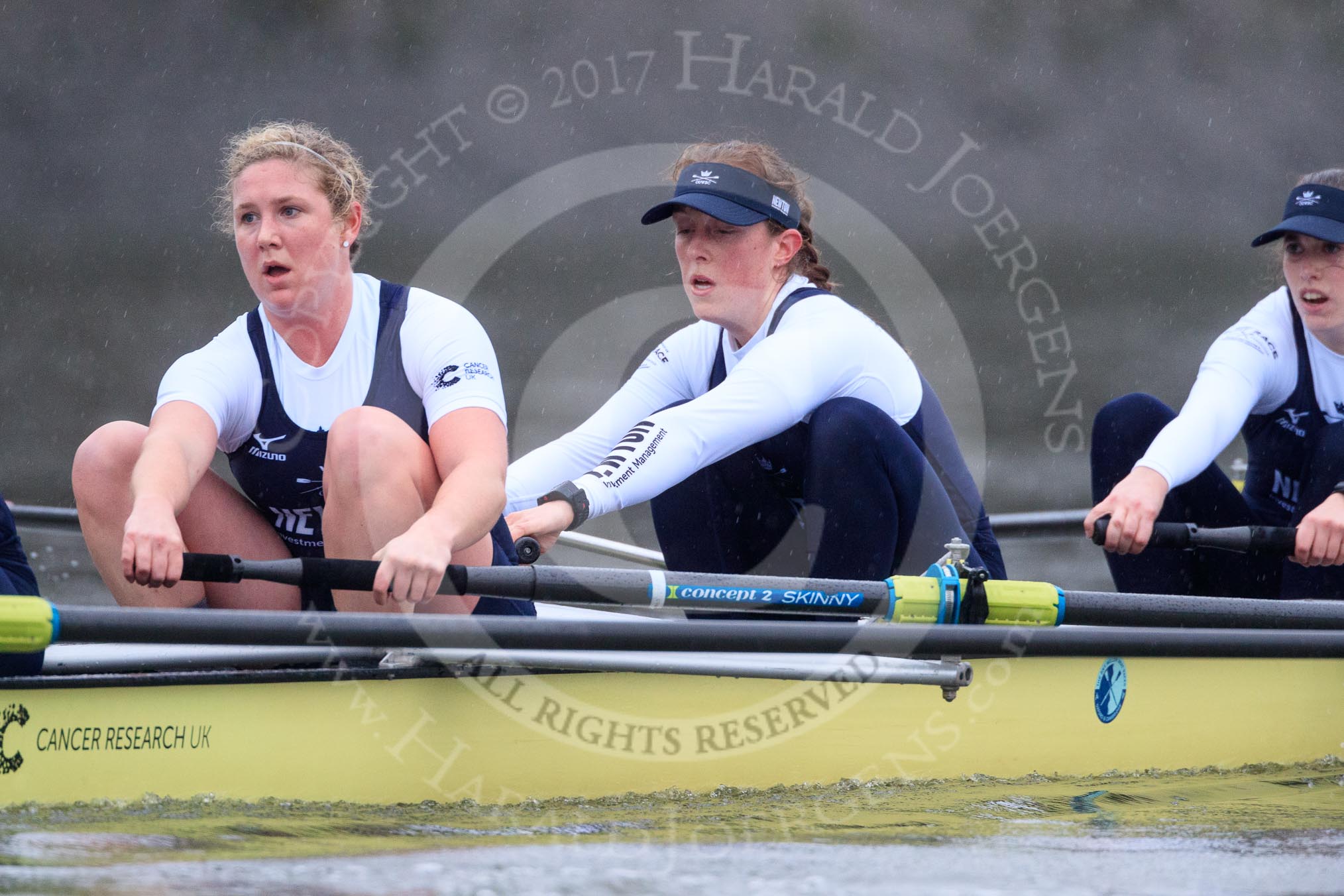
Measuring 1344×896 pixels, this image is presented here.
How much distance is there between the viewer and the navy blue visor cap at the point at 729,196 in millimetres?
2406

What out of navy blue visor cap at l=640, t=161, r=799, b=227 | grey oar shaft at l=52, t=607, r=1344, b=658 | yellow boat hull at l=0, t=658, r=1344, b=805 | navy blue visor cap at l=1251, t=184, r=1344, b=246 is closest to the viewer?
grey oar shaft at l=52, t=607, r=1344, b=658

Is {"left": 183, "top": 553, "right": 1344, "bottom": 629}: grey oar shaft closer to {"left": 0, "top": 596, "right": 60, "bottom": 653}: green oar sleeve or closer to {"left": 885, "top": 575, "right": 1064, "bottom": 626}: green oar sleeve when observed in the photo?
{"left": 885, "top": 575, "right": 1064, "bottom": 626}: green oar sleeve

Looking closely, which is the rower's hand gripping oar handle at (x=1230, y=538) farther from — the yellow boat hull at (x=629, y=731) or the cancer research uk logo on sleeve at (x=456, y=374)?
the cancer research uk logo on sleeve at (x=456, y=374)

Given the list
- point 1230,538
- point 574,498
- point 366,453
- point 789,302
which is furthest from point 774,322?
point 1230,538

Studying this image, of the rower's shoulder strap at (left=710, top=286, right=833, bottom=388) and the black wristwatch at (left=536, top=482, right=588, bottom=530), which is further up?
the rower's shoulder strap at (left=710, top=286, right=833, bottom=388)

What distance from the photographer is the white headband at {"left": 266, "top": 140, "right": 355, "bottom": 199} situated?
6.87 ft

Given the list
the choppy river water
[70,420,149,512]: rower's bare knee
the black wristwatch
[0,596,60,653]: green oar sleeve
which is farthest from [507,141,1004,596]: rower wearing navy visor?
[0,596,60,653]: green oar sleeve

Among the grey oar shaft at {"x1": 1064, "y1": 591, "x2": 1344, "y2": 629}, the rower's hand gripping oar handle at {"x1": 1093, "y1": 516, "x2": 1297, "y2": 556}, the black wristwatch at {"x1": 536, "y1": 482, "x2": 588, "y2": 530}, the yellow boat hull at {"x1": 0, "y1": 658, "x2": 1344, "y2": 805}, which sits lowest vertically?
the yellow boat hull at {"x1": 0, "y1": 658, "x2": 1344, "y2": 805}

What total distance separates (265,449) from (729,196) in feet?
2.95

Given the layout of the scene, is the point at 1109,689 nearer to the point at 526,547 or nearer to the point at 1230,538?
the point at 1230,538

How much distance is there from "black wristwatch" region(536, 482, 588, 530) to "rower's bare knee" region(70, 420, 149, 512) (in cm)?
62

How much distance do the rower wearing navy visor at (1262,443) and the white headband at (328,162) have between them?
140 cm

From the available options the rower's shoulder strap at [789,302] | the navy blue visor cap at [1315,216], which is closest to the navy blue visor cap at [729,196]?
the rower's shoulder strap at [789,302]

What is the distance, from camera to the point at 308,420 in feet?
6.77
